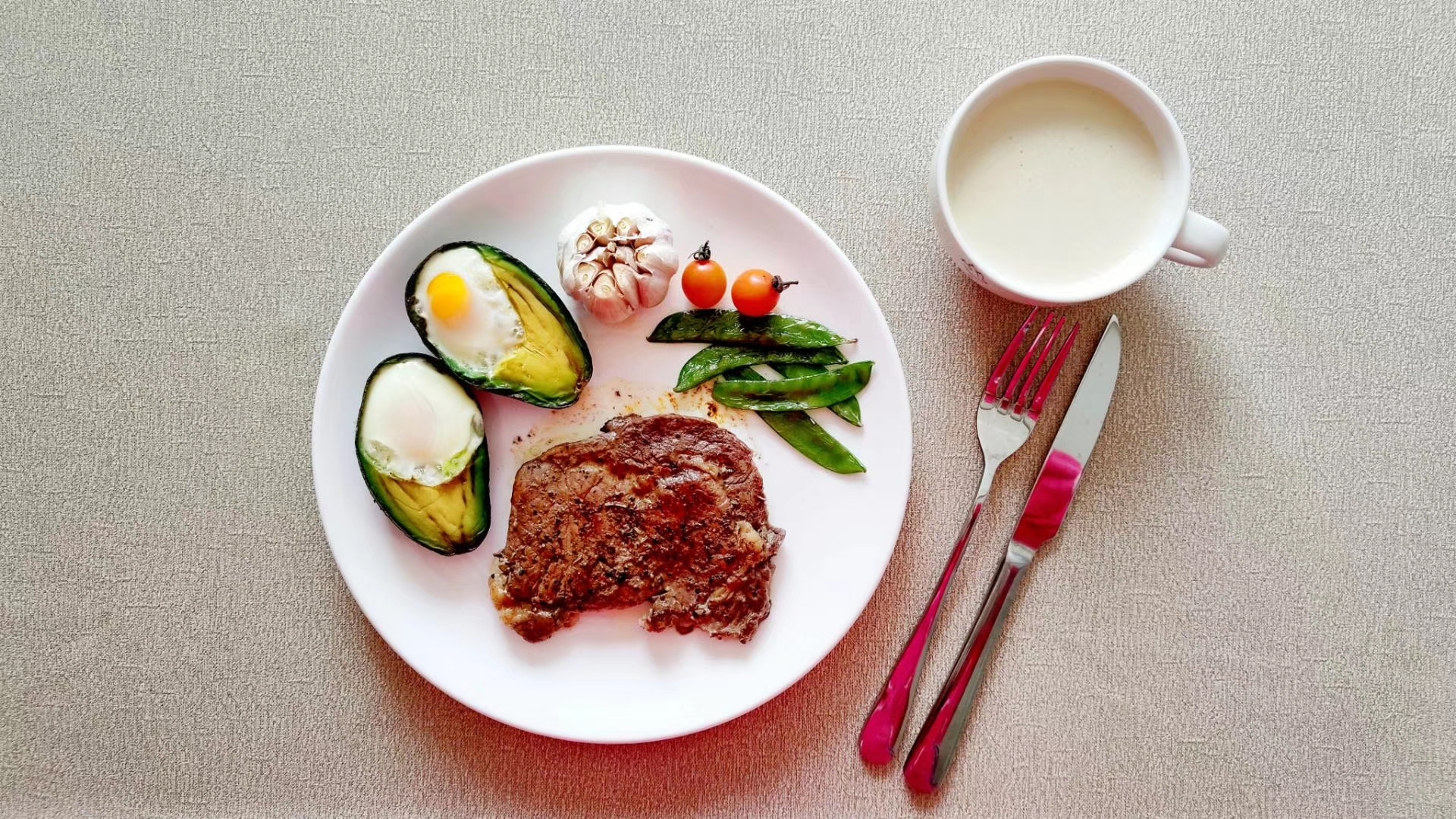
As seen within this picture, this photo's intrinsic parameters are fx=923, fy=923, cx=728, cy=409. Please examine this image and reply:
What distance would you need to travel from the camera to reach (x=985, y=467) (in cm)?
176

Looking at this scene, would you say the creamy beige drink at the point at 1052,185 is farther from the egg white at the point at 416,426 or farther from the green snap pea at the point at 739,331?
the egg white at the point at 416,426

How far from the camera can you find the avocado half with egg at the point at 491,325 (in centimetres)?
156

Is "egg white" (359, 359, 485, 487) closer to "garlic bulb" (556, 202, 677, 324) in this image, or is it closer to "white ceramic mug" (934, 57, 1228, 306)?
"garlic bulb" (556, 202, 677, 324)

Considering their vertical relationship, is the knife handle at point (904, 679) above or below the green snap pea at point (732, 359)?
below

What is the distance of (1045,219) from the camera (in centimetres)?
158

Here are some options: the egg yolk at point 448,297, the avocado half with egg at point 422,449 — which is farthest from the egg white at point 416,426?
the egg yolk at point 448,297

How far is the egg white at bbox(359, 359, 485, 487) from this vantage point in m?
1.56

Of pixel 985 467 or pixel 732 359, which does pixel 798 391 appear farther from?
pixel 985 467

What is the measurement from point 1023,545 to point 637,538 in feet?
2.40

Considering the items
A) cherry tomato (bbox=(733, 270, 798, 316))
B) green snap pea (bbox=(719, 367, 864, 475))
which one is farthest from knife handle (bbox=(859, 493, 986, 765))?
cherry tomato (bbox=(733, 270, 798, 316))

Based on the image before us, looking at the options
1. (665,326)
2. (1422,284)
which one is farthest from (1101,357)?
(665,326)

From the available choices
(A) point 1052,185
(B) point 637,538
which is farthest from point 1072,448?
(B) point 637,538

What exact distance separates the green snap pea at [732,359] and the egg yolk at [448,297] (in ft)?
1.32

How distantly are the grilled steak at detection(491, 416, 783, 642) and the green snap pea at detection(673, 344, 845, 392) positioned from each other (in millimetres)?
117
